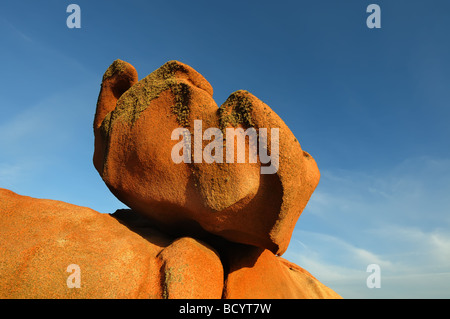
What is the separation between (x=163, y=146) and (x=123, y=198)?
1562 millimetres

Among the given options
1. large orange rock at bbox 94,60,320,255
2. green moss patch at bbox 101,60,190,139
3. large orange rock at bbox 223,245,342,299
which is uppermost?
green moss patch at bbox 101,60,190,139

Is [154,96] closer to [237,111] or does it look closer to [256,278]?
[237,111]

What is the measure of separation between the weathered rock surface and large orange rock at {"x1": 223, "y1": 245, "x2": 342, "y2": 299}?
19 millimetres

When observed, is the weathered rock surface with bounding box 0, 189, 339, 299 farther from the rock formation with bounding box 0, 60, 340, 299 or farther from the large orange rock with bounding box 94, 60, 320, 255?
the large orange rock with bounding box 94, 60, 320, 255

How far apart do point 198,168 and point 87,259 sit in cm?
203

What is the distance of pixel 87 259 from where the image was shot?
4305 millimetres

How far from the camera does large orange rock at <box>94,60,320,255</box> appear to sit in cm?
469

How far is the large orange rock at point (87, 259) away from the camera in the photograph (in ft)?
13.3

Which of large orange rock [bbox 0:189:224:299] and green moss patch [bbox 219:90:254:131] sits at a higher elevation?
green moss patch [bbox 219:90:254:131]

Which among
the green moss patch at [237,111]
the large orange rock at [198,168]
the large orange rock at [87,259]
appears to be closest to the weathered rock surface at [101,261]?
the large orange rock at [87,259]

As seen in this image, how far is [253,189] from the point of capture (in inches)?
186

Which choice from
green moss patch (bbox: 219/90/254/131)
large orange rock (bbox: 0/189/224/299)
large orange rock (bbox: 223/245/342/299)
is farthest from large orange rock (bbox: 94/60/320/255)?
large orange rock (bbox: 0/189/224/299)

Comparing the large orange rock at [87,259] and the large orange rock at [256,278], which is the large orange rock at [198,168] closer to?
the large orange rock at [256,278]

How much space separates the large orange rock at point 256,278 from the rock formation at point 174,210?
21mm
